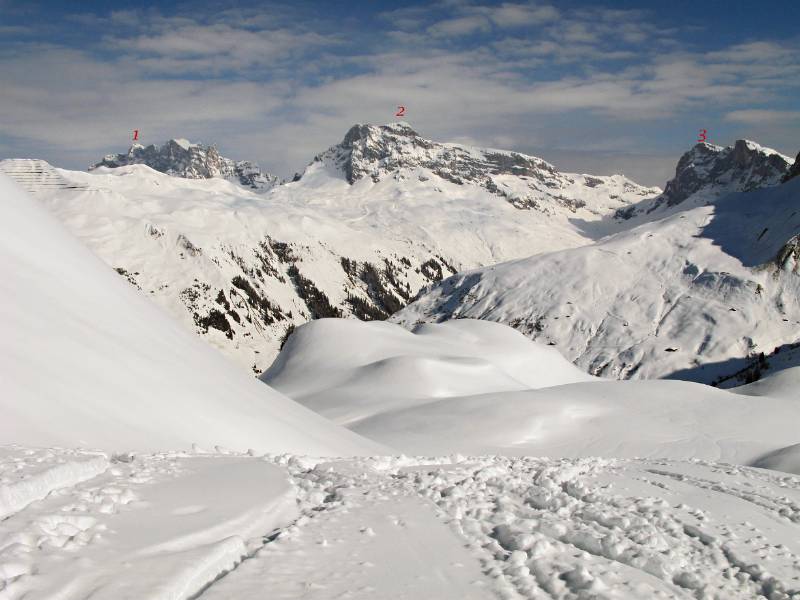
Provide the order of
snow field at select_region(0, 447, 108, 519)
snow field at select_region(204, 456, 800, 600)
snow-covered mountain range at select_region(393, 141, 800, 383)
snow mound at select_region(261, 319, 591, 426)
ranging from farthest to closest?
1. snow-covered mountain range at select_region(393, 141, 800, 383)
2. snow mound at select_region(261, 319, 591, 426)
3. snow field at select_region(0, 447, 108, 519)
4. snow field at select_region(204, 456, 800, 600)

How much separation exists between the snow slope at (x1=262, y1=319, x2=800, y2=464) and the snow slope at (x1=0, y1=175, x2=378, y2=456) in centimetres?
2016

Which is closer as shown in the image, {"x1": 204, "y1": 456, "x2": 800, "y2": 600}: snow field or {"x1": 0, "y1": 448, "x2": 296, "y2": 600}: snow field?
{"x1": 0, "y1": 448, "x2": 296, "y2": 600}: snow field

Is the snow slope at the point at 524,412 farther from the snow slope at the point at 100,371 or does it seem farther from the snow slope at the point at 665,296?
the snow slope at the point at 665,296

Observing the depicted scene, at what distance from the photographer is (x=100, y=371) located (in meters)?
16.0

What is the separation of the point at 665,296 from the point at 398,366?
125637 mm

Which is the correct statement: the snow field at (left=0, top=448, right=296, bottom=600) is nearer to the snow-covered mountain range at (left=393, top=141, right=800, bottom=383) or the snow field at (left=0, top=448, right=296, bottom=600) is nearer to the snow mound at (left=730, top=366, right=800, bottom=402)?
the snow mound at (left=730, top=366, right=800, bottom=402)

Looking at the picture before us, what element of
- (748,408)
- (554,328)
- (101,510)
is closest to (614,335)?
(554,328)

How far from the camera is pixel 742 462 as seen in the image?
35.8 meters

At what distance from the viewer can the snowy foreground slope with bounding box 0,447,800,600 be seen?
22.7 ft

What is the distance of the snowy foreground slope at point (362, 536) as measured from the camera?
6934 millimetres

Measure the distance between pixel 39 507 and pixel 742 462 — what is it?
123ft

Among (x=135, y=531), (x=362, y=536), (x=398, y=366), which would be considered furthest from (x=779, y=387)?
(x=135, y=531)

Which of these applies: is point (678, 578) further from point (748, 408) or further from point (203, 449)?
point (748, 408)

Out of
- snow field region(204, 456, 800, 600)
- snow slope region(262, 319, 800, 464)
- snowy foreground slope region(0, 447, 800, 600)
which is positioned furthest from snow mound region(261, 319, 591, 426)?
snowy foreground slope region(0, 447, 800, 600)
